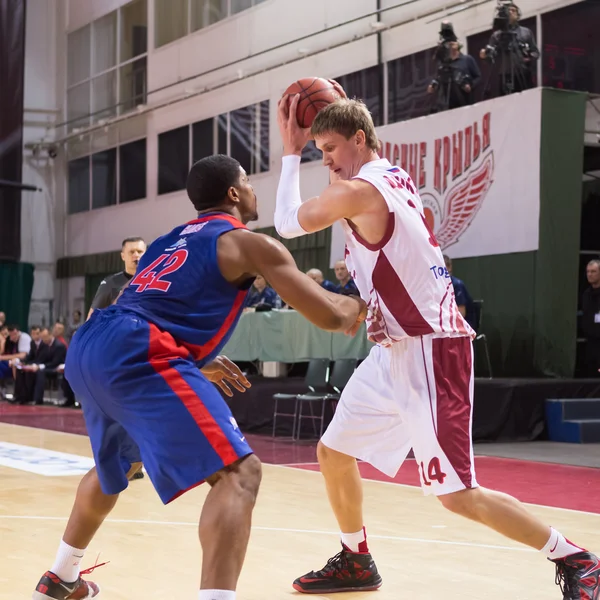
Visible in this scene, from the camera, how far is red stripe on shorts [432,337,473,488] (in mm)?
3568

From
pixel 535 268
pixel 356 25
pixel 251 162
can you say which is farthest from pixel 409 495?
pixel 251 162

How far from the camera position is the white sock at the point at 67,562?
3.52 m

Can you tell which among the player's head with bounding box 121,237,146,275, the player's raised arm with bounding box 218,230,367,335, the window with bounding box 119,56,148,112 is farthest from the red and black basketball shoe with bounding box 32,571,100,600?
the window with bounding box 119,56,148,112

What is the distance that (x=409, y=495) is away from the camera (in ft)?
22.6

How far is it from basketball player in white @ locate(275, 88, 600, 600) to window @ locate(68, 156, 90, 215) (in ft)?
70.1

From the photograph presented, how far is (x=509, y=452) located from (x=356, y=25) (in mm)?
9444

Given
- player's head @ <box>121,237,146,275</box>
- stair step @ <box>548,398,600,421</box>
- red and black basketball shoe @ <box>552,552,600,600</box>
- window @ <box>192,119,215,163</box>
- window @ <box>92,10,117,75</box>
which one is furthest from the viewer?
window @ <box>92,10,117,75</box>

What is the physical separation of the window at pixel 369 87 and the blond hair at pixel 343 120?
1224 centimetres

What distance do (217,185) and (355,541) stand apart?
1735mm

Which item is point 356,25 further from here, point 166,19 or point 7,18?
point 7,18

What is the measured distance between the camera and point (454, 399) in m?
3.65

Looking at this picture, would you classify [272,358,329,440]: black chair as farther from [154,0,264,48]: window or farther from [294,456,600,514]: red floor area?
[154,0,264,48]: window

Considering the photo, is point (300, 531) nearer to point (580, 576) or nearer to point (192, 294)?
point (580, 576)

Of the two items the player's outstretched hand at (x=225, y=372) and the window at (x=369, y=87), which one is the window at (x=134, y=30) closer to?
the window at (x=369, y=87)
